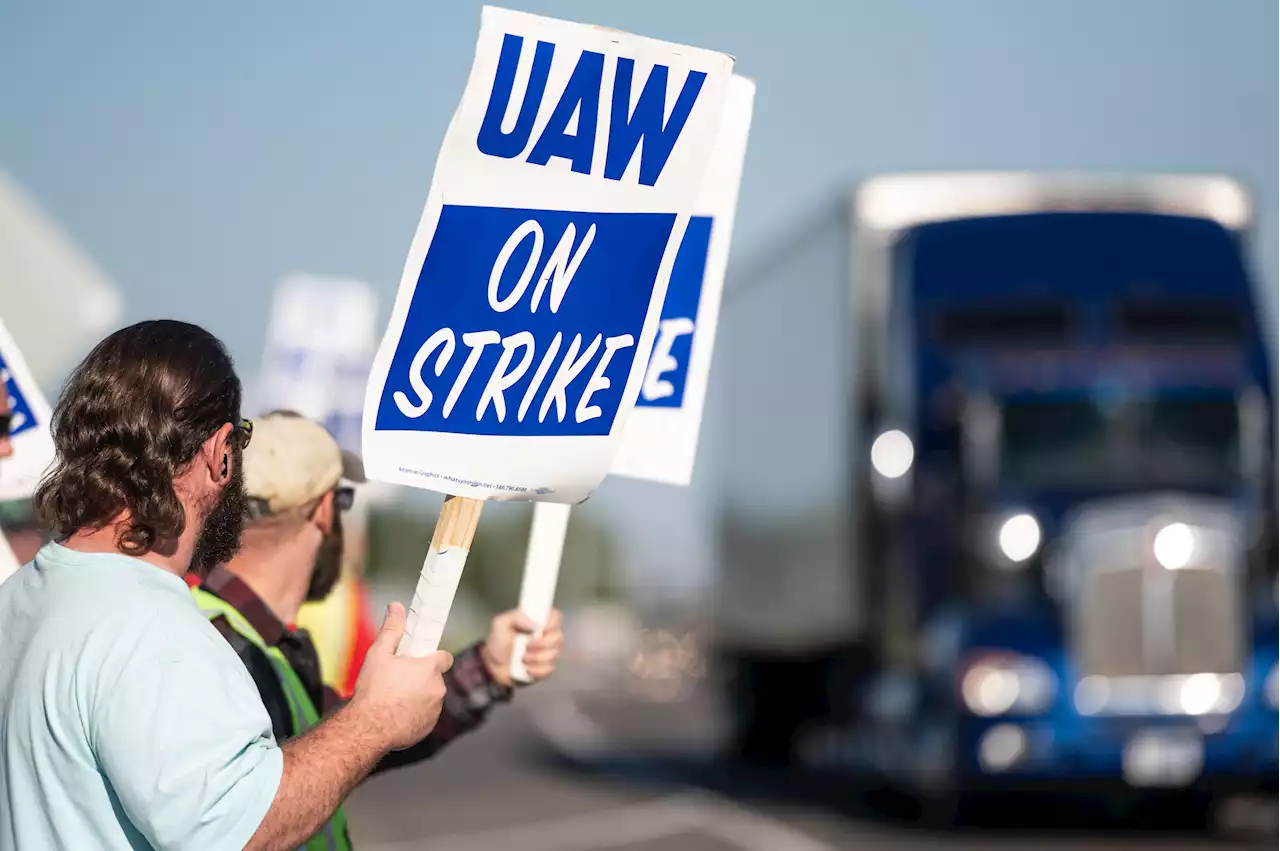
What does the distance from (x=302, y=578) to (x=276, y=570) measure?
0.25 feet

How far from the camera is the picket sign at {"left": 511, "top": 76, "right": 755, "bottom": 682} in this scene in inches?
170

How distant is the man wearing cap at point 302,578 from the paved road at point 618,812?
9.13 metres

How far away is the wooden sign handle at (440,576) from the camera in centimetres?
306

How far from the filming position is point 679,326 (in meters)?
4.44

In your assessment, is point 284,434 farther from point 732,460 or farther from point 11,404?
point 732,460

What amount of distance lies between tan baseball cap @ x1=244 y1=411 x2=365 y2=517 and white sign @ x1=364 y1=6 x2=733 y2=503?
85 centimetres

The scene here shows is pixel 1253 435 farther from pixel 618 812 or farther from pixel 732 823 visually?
pixel 618 812

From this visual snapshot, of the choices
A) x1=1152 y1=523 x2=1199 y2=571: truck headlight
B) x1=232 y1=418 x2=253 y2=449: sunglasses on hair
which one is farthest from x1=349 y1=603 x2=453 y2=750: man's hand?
x1=1152 y1=523 x2=1199 y2=571: truck headlight

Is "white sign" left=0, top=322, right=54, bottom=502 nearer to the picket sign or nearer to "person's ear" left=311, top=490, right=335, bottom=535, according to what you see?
"person's ear" left=311, top=490, right=335, bottom=535

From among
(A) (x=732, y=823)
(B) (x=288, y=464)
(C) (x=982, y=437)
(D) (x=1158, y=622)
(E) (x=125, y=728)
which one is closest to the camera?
(E) (x=125, y=728)

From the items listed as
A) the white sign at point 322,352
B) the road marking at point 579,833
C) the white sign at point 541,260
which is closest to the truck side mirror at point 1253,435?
the road marking at point 579,833

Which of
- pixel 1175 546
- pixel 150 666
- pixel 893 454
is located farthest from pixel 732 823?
pixel 150 666

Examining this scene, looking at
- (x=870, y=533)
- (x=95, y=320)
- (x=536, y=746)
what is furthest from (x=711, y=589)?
(x=95, y=320)

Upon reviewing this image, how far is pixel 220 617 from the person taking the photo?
3.65 meters
